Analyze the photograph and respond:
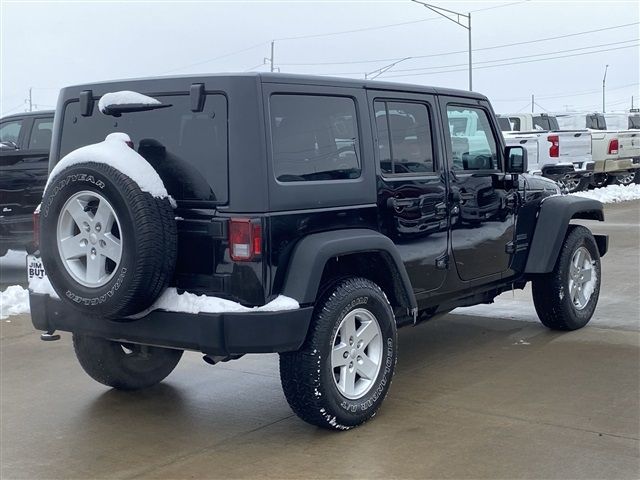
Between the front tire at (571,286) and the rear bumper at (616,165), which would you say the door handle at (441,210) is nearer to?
the front tire at (571,286)

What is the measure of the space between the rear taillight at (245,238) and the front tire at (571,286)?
3246 millimetres

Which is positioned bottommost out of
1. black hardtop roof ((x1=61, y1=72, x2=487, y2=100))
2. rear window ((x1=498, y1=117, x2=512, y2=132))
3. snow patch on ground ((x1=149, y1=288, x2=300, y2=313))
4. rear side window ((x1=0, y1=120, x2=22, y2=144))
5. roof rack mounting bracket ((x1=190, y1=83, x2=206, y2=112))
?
snow patch on ground ((x1=149, y1=288, x2=300, y2=313))

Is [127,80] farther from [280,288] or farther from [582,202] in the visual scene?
[582,202]

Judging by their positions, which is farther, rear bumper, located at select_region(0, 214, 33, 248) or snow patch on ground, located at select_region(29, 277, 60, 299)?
rear bumper, located at select_region(0, 214, 33, 248)

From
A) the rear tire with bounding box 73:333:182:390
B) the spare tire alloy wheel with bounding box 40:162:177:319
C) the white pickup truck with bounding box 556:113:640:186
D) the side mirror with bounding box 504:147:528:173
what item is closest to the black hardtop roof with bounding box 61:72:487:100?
the spare tire alloy wheel with bounding box 40:162:177:319

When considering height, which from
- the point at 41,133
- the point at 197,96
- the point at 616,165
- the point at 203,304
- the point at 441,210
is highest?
the point at 41,133

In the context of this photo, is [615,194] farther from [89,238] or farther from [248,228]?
[89,238]

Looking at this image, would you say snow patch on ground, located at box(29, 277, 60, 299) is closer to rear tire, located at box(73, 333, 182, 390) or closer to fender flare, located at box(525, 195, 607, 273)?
rear tire, located at box(73, 333, 182, 390)

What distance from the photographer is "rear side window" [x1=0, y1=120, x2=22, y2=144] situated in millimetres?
10672

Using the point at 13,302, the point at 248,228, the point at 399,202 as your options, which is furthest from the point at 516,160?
the point at 13,302

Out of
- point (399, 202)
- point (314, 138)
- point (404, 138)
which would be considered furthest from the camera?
point (404, 138)

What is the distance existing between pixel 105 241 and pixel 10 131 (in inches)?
293

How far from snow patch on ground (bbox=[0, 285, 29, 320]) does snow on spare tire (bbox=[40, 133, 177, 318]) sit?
150 inches

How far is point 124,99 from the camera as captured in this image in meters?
4.39
